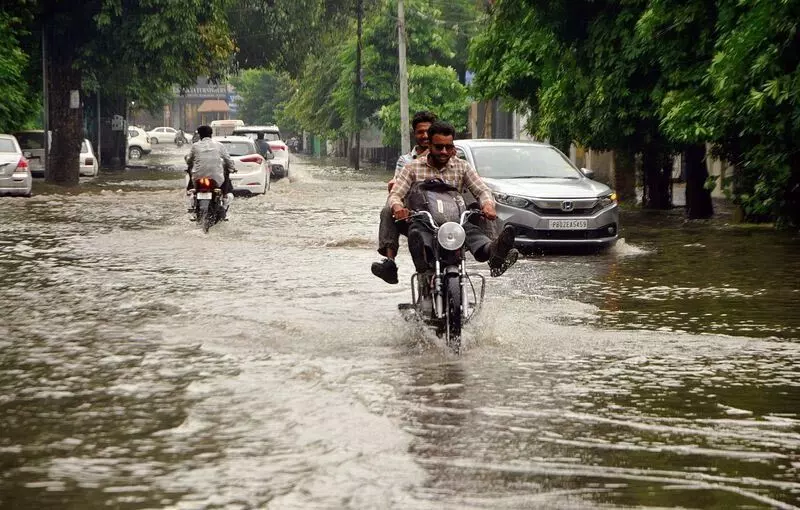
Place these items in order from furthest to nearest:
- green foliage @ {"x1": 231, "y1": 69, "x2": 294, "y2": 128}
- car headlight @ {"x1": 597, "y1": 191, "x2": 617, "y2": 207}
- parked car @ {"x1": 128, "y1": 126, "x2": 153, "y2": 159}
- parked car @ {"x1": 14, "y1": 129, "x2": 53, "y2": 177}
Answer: green foliage @ {"x1": 231, "y1": 69, "x2": 294, "y2": 128}, parked car @ {"x1": 128, "y1": 126, "x2": 153, "y2": 159}, parked car @ {"x1": 14, "y1": 129, "x2": 53, "y2": 177}, car headlight @ {"x1": 597, "y1": 191, "x2": 617, "y2": 207}

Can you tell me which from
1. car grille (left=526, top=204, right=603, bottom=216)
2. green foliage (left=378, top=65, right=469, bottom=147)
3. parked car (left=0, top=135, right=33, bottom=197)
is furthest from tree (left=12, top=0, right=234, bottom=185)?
car grille (left=526, top=204, right=603, bottom=216)

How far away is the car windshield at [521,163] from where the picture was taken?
18984mm

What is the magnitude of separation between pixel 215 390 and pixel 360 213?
63.2ft

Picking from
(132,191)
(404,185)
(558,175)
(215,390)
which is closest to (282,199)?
(132,191)

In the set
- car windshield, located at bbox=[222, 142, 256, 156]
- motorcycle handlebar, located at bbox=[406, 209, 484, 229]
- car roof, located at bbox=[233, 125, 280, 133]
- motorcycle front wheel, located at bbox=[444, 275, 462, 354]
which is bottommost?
motorcycle front wheel, located at bbox=[444, 275, 462, 354]

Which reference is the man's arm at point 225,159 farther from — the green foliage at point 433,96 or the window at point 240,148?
the green foliage at point 433,96

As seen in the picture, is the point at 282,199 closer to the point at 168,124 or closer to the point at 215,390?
the point at 215,390

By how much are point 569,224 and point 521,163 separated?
73.0 inches

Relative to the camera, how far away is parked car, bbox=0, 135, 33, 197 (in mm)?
31219

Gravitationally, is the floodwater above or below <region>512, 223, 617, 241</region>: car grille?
below

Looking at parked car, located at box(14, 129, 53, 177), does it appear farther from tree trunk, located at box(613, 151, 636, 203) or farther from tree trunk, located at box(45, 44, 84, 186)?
tree trunk, located at box(613, 151, 636, 203)

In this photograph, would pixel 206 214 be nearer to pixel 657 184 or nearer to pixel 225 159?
pixel 225 159

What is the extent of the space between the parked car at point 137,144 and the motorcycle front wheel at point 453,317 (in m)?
68.5

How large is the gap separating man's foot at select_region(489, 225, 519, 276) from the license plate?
24.9 ft
